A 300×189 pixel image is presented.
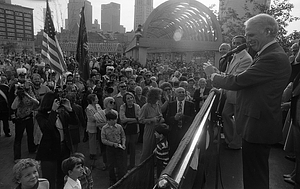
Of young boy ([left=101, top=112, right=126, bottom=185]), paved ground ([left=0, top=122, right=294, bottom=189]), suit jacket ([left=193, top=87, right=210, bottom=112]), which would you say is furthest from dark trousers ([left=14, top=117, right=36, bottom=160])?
suit jacket ([left=193, top=87, right=210, bottom=112])

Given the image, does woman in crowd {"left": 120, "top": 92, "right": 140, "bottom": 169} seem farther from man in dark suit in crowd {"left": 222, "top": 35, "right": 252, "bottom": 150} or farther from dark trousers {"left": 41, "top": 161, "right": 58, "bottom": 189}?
man in dark suit in crowd {"left": 222, "top": 35, "right": 252, "bottom": 150}

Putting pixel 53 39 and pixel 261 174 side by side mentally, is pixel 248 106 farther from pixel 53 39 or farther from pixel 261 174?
pixel 53 39

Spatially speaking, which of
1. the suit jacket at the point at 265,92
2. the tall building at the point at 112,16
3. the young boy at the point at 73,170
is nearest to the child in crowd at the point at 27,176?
the young boy at the point at 73,170

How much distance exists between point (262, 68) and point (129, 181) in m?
1.70

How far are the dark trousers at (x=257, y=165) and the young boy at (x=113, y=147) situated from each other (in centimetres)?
283

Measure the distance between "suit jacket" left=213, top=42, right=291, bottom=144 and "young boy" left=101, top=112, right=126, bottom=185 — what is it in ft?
9.79

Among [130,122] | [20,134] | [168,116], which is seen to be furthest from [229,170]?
[20,134]

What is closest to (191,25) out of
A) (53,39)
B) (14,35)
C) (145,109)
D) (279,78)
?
(53,39)

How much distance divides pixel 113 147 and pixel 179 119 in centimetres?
143

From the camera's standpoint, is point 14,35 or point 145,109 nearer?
point 145,109

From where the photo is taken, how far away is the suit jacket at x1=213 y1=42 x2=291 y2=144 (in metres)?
2.22

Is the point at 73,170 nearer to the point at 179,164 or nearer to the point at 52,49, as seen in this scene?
the point at 179,164

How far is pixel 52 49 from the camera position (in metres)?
7.52

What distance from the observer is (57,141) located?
13.7 ft
